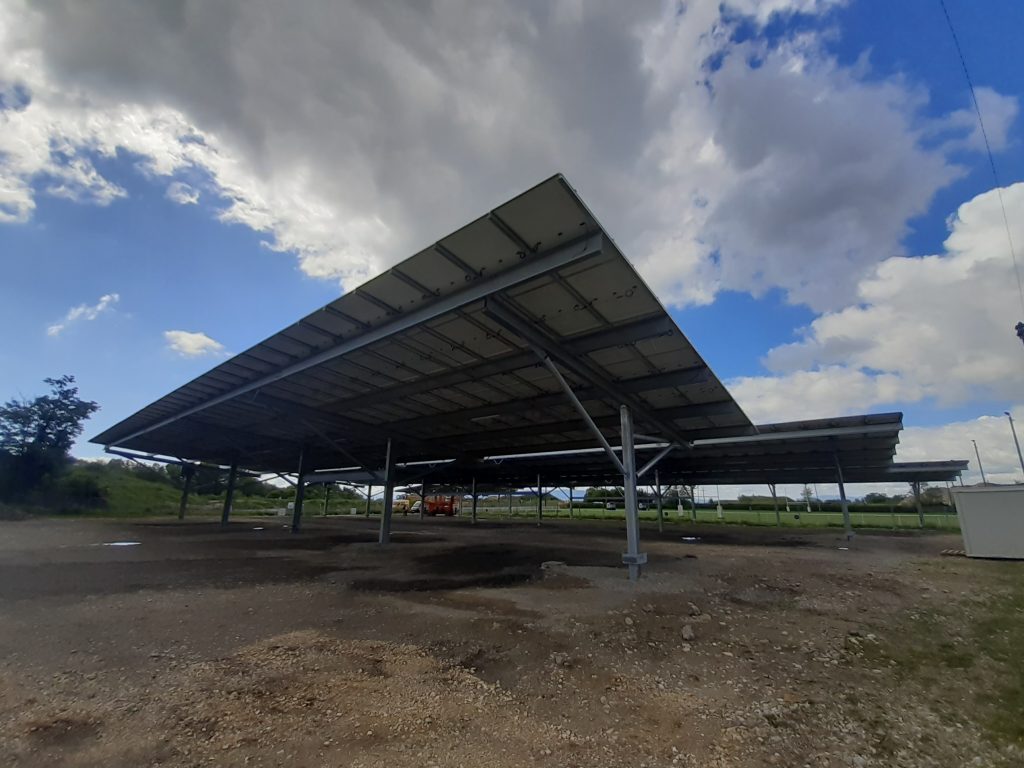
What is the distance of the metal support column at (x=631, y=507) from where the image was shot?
1095 cm

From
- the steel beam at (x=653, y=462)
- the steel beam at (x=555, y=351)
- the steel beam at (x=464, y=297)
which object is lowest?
the steel beam at (x=653, y=462)

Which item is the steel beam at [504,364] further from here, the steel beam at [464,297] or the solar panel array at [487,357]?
the steel beam at [464,297]

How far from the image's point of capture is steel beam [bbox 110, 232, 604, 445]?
22.4 feet

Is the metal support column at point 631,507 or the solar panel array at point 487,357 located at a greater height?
the solar panel array at point 487,357

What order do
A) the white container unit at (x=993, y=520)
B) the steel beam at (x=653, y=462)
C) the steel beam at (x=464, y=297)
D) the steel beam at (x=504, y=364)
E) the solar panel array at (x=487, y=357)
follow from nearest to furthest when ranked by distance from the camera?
the steel beam at (x=464, y=297), the solar panel array at (x=487, y=357), the steel beam at (x=504, y=364), the steel beam at (x=653, y=462), the white container unit at (x=993, y=520)

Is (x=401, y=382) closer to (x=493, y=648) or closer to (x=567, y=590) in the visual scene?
(x=567, y=590)

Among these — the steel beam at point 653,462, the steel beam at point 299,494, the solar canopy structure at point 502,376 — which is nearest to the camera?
the solar canopy structure at point 502,376

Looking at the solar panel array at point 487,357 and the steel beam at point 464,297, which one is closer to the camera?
the steel beam at point 464,297

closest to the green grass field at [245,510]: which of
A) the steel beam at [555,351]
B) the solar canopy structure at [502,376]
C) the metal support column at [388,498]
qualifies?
the solar canopy structure at [502,376]

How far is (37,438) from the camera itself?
36312mm

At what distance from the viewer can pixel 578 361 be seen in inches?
426

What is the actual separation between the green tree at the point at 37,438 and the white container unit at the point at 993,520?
2318 inches

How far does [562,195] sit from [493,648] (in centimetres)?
640

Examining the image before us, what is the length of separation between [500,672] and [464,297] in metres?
6.07
